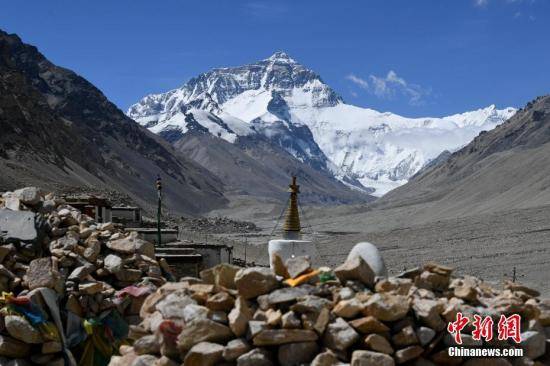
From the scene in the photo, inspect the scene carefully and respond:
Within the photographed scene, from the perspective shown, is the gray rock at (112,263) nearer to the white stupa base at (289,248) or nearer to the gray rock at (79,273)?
the gray rock at (79,273)

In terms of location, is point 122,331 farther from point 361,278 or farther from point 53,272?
point 361,278

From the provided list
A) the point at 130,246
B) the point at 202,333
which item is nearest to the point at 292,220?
the point at 130,246

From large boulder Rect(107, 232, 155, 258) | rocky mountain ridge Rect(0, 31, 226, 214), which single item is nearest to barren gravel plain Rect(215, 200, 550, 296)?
large boulder Rect(107, 232, 155, 258)

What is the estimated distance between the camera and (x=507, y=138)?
129125 millimetres

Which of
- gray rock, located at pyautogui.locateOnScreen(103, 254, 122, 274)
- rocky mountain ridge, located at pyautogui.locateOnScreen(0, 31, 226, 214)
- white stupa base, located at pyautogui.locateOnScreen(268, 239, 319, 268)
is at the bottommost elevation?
gray rock, located at pyautogui.locateOnScreen(103, 254, 122, 274)

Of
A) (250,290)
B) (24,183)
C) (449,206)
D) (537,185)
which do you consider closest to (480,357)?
(250,290)

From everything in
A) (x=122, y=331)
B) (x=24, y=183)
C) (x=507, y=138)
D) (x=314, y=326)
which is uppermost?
(x=507, y=138)

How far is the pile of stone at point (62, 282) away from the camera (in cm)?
918

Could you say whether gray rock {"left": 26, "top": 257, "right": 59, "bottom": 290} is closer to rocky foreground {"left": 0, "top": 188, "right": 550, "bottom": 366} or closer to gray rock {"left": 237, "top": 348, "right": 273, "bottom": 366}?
rocky foreground {"left": 0, "top": 188, "right": 550, "bottom": 366}

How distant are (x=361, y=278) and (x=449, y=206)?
71.1 meters

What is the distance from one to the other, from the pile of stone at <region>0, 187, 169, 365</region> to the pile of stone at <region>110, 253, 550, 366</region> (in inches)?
94.4

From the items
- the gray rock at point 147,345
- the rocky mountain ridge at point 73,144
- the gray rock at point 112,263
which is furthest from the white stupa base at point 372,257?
the rocky mountain ridge at point 73,144

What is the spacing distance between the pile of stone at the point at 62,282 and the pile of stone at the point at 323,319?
2.40m

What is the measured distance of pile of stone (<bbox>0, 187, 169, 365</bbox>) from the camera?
918 centimetres
